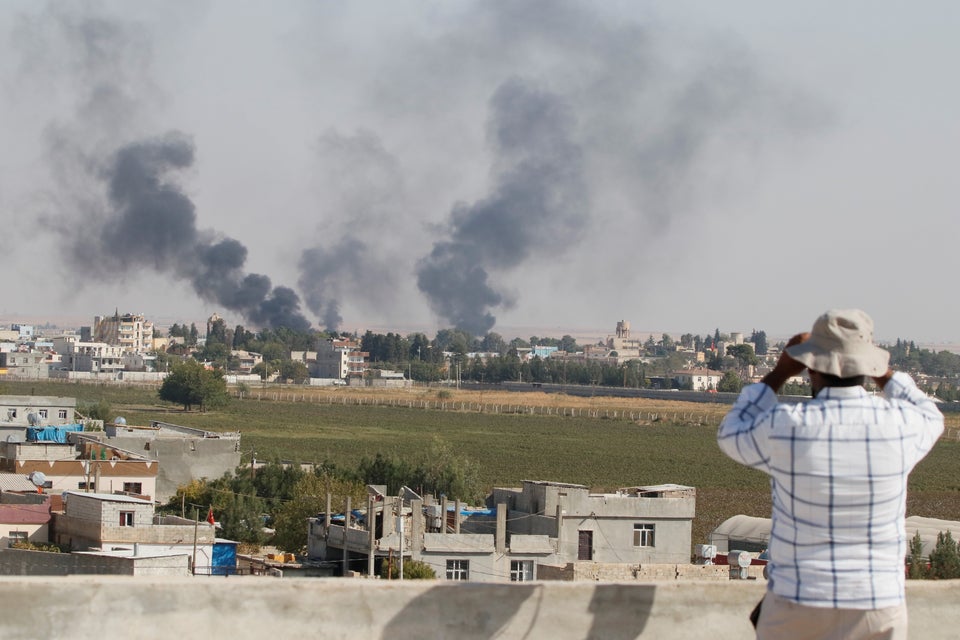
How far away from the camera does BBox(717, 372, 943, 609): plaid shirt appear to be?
130 inches

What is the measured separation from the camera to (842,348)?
3.38 meters

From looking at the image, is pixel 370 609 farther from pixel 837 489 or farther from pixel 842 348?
pixel 842 348

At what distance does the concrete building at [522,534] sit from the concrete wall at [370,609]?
539 inches

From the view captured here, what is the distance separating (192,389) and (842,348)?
8259 cm

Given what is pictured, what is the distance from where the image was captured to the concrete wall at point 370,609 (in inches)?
150

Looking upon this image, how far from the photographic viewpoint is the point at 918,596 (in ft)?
14.0

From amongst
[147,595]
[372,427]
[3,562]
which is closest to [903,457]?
[147,595]

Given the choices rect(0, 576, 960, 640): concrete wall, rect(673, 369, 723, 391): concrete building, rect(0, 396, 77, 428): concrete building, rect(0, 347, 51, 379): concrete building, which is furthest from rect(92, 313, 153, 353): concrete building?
rect(0, 576, 960, 640): concrete wall

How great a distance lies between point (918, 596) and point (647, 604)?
2.80ft

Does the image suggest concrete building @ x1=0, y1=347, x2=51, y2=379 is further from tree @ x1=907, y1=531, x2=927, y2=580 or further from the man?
the man

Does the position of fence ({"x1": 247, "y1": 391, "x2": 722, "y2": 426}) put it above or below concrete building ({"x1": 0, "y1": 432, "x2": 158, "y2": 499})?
below

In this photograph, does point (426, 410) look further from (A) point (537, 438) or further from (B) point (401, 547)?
(B) point (401, 547)

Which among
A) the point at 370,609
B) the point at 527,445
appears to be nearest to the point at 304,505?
the point at 370,609

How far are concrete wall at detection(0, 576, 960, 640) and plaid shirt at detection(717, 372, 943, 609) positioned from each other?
81 cm
